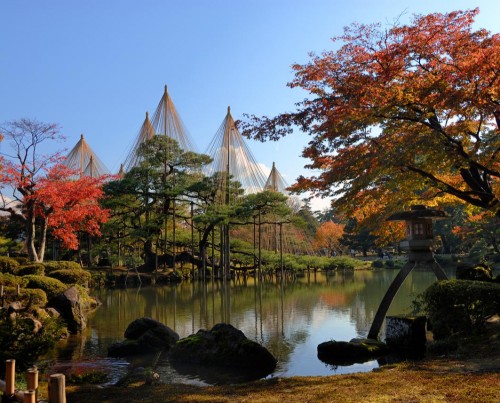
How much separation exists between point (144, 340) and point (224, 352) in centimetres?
211

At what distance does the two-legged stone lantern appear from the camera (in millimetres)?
9422

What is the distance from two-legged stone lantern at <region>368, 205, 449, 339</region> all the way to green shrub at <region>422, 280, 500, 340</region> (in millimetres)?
1457

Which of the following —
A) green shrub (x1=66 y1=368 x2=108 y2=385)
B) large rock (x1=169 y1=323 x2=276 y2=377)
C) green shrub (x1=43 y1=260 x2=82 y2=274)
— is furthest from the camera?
green shrub (x1=43 y1=260 x2=82 y2=274)

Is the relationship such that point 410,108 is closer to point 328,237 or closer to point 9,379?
point 9,379

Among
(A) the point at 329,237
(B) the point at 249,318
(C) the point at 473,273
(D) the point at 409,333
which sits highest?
(A) the point at 329,237

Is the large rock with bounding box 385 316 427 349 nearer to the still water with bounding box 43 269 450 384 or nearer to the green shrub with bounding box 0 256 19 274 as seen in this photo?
the still water with bounding box 43 269 450 384

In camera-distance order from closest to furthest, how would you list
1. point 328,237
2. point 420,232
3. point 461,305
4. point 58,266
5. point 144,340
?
1. point 461,305
2. point 144,340
3. point 420,232
4. point 58,266
5. point 328,237

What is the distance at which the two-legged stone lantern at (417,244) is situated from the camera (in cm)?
942

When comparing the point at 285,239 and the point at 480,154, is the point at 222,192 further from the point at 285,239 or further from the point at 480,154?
the point at 480,154

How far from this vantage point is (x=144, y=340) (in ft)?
30.0

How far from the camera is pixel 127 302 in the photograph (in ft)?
58.6

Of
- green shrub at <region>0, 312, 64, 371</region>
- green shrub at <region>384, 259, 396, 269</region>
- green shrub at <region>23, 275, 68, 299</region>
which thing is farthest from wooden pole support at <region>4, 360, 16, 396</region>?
green shrub at <region>384, 259, 396, 269</region>

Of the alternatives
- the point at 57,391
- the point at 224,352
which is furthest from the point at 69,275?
the point at 57,391

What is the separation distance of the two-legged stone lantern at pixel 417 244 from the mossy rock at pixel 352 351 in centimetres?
114
